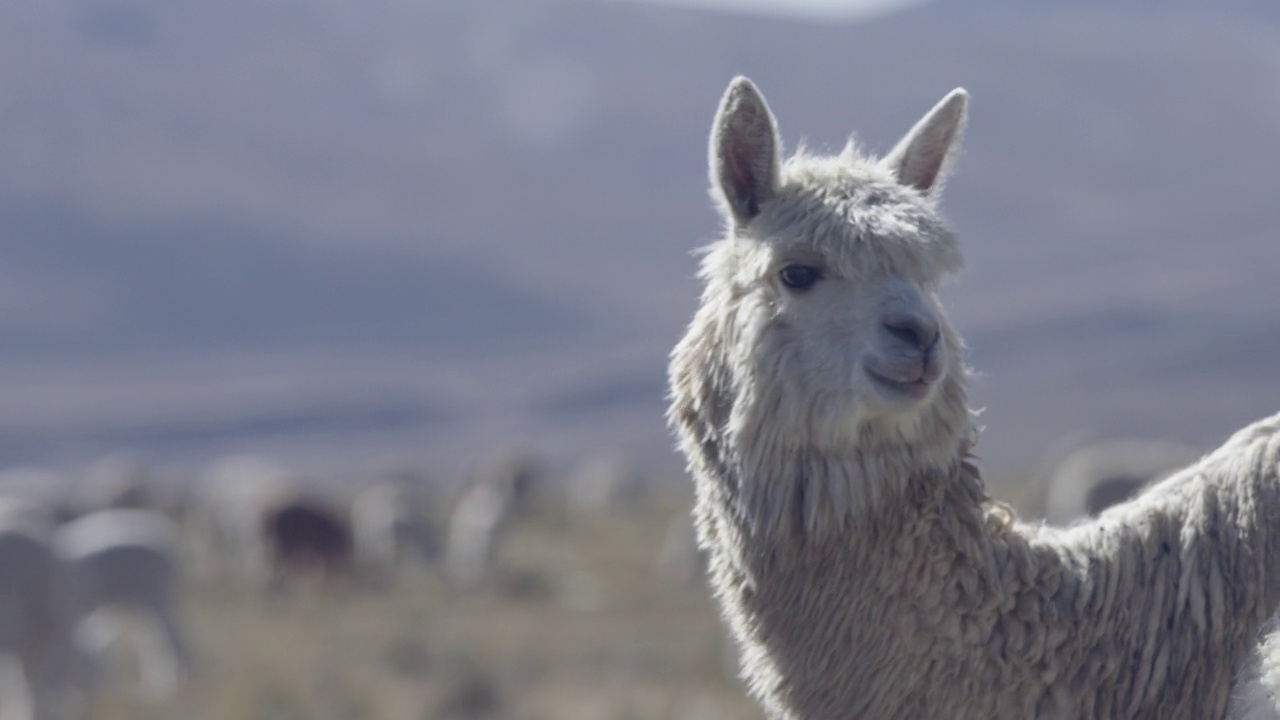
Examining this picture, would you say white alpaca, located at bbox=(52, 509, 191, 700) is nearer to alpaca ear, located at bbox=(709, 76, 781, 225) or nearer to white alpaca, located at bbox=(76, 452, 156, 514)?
alpaca ear, located at bbox=(709, 76, 781, 225)

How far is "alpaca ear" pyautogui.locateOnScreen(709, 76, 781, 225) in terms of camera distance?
4383 mm

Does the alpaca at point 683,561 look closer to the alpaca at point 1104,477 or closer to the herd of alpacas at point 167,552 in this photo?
the herd of alpacas at point 167,552

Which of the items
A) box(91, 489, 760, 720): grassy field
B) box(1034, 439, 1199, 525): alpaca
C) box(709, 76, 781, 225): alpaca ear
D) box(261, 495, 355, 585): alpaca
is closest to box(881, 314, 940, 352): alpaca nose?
box(709, 76, 781, 225): alpaca ear

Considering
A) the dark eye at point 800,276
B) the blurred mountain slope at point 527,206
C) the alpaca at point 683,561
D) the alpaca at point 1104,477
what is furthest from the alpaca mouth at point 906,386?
the blurred mountain slope at point 527,206

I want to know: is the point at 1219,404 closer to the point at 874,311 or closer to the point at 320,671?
the point at 320,671

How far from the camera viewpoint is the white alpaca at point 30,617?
1051 centimetres

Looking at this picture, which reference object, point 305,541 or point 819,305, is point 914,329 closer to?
point 819,305

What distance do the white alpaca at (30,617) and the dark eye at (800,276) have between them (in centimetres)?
738

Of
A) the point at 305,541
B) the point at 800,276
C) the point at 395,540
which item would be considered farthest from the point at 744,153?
the point at 395,540

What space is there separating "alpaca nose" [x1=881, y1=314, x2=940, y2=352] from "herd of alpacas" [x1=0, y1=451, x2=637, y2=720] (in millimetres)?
7616

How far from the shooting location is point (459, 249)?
428 ft

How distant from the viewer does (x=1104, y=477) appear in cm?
1571

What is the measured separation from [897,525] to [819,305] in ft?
1.72

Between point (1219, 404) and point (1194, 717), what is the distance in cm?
7525
